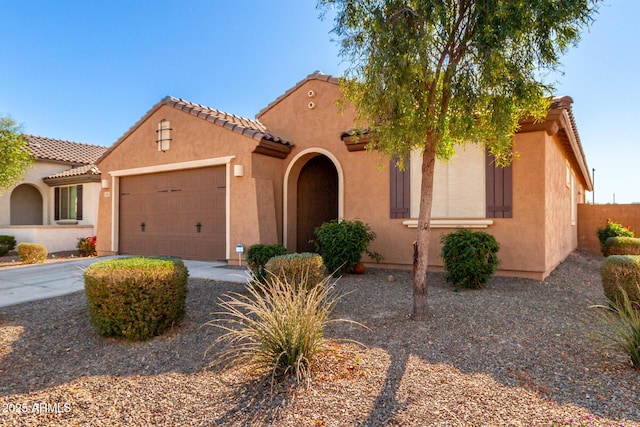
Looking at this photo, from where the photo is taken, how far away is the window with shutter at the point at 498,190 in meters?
7.94

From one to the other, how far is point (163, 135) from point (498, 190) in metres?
9.76

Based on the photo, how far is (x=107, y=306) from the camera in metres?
4.48

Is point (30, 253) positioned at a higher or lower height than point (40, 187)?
lower

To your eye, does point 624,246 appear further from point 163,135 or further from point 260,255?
point 163,135

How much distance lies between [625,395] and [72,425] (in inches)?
176

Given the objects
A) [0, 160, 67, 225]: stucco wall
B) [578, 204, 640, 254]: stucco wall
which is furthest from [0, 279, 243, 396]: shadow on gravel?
[578, 204, 640, 254]: stucco wall

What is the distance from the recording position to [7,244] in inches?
570

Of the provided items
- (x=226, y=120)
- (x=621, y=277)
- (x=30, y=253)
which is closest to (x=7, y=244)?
(x=30, y=253)

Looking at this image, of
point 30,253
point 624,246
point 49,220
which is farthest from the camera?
point 49,220

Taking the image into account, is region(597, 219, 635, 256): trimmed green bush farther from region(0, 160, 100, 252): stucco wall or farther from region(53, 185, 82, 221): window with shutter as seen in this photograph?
region(53, 185, 82, 221): window with shutter

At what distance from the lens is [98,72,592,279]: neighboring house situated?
7.93m

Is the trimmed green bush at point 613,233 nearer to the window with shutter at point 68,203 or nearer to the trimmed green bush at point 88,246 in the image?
the trimmed green bush at point 88,246

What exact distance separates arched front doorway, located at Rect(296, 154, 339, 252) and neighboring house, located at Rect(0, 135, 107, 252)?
10066mm

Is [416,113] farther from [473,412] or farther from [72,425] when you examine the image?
[72,425]
